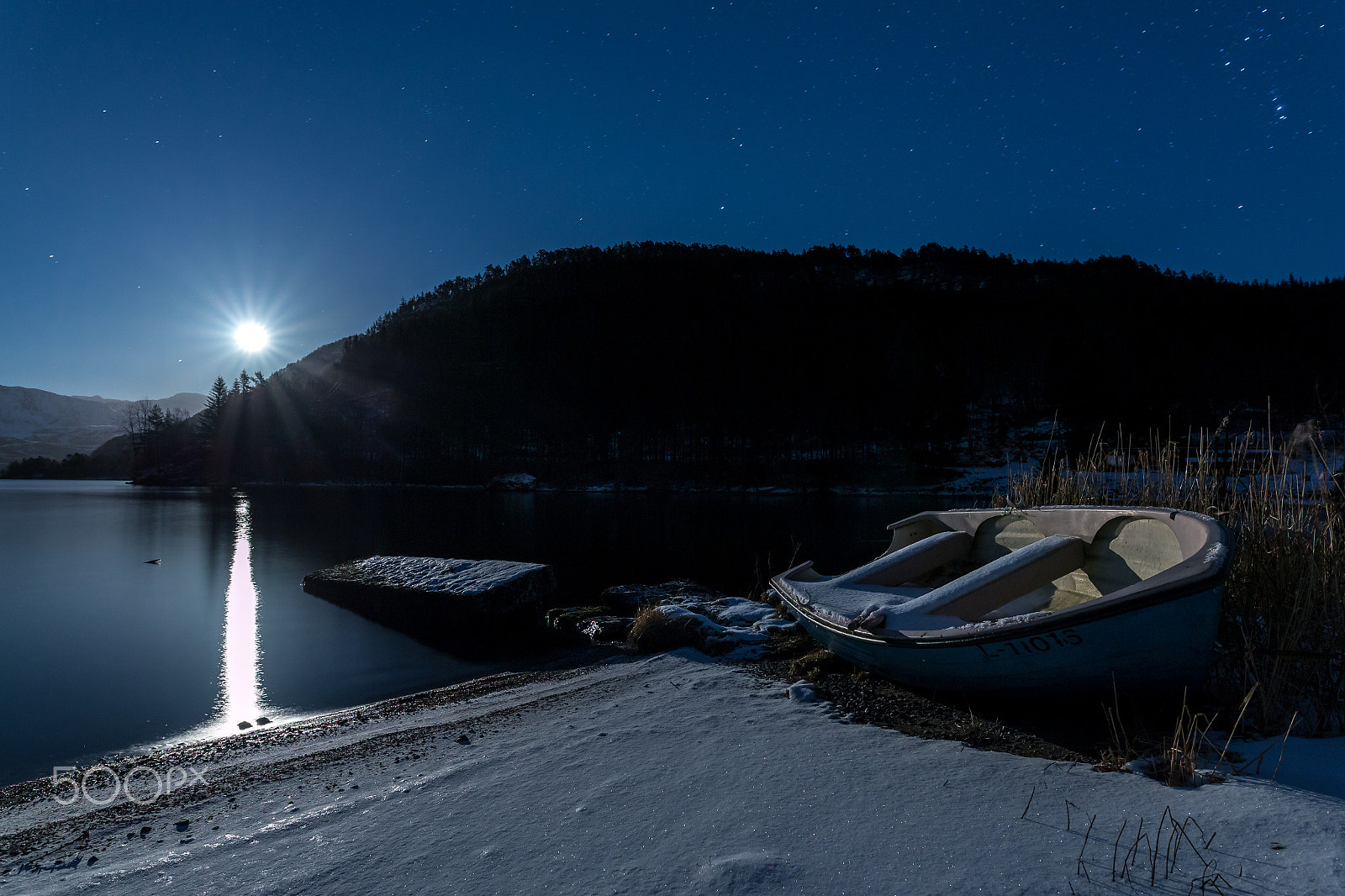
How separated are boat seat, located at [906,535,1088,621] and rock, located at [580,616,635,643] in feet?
19.5

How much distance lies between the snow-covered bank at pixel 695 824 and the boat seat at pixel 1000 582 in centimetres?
146

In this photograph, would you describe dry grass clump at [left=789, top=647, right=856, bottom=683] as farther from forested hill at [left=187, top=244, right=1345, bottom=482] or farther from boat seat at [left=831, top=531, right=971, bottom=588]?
forested hill at [left=187, top=244, right=1345, bottom=482]

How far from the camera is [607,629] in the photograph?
10812mm

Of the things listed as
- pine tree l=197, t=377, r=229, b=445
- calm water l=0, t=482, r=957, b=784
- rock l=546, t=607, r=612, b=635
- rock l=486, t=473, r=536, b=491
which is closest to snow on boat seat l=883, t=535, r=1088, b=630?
calm water l=0, t=482, r=957, b=784

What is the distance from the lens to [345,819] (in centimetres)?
366

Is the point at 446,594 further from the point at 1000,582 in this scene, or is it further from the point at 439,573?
the point at 1000,582

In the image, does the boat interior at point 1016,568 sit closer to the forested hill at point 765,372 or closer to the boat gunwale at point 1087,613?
the boat gunwale at point 1087,613

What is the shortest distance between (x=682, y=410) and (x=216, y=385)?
3755 inches

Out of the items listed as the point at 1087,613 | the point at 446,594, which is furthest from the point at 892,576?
the point at 446,594

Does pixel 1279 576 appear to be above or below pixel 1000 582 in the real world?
above

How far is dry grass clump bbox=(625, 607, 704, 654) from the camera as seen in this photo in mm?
8914

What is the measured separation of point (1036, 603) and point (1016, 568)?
0.70m

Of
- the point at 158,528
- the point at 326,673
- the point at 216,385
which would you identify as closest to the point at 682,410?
the point at 158,528

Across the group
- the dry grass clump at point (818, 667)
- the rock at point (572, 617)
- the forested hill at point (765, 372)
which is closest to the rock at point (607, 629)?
the rock at point (572, 617)
